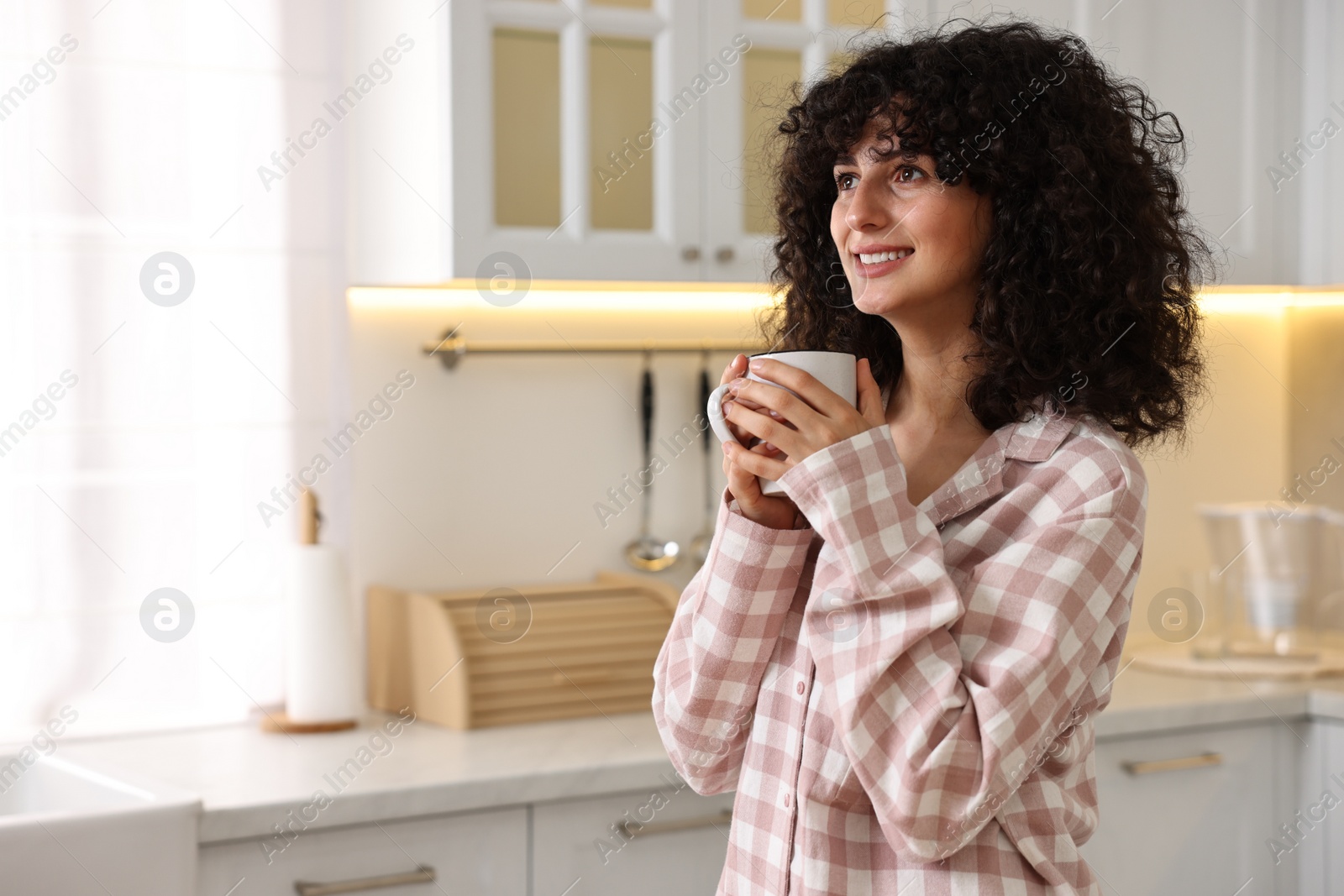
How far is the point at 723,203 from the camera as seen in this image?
190 centimetres

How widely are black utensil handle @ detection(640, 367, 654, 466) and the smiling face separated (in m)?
1.25

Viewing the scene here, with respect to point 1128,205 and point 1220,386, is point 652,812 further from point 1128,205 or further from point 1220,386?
point 1220,386

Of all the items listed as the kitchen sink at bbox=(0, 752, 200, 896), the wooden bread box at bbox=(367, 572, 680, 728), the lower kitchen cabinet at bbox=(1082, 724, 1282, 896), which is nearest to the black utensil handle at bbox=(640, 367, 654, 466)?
the wooden bread box at bbox=(367, 572, 680, 728)

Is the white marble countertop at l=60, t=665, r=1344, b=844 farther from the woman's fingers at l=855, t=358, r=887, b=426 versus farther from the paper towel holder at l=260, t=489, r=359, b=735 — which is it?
the woman's fingers at l=855, t=358, r=887, b=426

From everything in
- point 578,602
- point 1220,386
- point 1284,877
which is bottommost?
point 1284,877

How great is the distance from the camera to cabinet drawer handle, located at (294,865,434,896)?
1.42 metres

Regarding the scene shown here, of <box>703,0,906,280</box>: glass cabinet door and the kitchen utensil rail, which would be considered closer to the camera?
<box>703,0,906,280</box>: glass cabinet door

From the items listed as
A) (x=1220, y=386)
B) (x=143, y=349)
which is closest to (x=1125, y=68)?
(x=1220, y=386)

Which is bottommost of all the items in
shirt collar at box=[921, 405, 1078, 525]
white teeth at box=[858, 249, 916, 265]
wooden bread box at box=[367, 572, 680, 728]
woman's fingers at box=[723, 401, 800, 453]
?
wooden bread box at box=[367, 572, 680, 728]

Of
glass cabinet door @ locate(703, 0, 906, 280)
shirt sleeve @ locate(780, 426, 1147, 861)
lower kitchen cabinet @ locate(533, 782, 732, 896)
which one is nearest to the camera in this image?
shirt sleeve @ locate(780, 426, 1147, 861)

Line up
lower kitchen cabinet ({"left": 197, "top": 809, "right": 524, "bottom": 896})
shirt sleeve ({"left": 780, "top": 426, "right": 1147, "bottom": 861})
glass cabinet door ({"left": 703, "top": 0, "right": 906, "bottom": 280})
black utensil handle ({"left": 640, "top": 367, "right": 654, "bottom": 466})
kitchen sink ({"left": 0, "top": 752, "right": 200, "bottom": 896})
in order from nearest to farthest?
shirt sleeve ({"left": 780, "top": 426, "right": 1147, "bottom": 861}) < kitchen sink ({"left": 0, "top": 752, "right": 200, "bottom": 896}) < lower kitchen cabinet ({"left": 197, "top": 809, "right": 524, "bottom": 896}) < glass cabinet door ({"left": 703, "top": 0, "right": 906, "bottom": 280}) < black utensil handle ({"left": 640, "top": 367, "right": 654, "bottom": 466})

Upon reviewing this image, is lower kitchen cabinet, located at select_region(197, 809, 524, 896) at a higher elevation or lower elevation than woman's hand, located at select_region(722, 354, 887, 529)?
lower

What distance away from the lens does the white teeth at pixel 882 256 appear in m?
0.88

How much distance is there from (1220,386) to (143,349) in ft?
6.80
